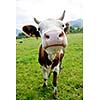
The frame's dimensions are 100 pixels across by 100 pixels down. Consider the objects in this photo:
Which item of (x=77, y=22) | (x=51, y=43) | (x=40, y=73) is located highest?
(x=77, y=22)

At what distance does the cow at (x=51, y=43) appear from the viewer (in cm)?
198

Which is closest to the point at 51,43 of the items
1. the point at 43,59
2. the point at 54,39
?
the point at 54,39

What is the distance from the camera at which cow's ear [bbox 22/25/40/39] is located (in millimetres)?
2043

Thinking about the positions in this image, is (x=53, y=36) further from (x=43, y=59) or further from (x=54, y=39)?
(x=43, y=59)

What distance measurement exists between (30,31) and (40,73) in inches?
10.0

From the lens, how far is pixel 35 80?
205 centimetres

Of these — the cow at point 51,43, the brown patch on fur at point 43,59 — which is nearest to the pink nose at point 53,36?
the cow at point 51,43

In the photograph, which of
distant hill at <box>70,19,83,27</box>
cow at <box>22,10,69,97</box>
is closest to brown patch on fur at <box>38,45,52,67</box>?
cow at <box>22,10,69,97</box>

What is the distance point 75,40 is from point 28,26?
0.94 ft

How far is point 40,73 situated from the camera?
81.2 inches

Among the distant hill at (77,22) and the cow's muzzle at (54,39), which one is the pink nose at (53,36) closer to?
the cow's muzzle at (54,39)

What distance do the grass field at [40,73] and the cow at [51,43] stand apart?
3 centimetres
